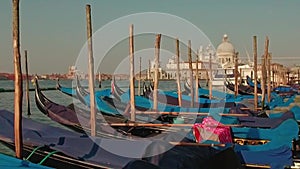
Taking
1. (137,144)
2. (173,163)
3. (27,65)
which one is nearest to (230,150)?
(173,163)

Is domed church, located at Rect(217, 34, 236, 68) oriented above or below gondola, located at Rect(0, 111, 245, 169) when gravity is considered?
above

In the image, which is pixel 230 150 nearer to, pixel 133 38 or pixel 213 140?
pixel 213 140

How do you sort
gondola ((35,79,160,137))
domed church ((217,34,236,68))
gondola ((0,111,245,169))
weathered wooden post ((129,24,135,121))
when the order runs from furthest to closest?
domed church ((217,34,236,68))
weathered wooden post ((129,24,135,121))
gondola ((35,79,160,137))
gondola ((0,111,245,169))

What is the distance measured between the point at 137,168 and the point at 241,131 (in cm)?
336

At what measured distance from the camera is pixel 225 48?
179 feet

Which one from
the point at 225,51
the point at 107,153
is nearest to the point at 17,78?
the point at 107,153

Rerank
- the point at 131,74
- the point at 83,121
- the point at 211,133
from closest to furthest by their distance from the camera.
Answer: the point at 211,133, the point at 83,121, the point at 131,74

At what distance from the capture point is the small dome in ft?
178

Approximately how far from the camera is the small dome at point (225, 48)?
54281 mm

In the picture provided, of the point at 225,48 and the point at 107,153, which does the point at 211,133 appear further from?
the point at 225,48

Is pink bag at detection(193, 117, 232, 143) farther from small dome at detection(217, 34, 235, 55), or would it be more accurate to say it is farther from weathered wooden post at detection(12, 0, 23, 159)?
small dome at detection(217, 34, 235, 55)

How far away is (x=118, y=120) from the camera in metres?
7.55

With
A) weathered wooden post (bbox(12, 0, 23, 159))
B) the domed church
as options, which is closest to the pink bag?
weathered wooden post (bbox(12, 0, 23, 159))

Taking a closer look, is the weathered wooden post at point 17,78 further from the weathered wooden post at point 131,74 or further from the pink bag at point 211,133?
the weathered wooden post at point 131,74
